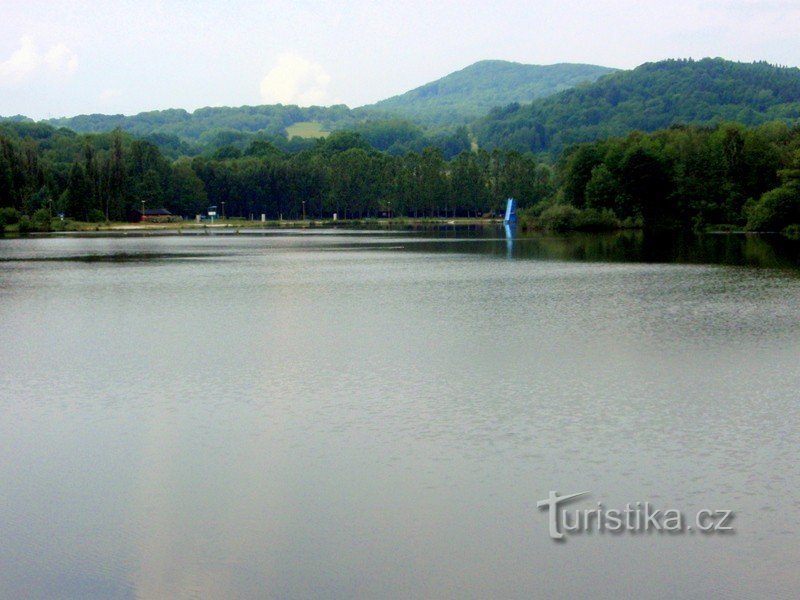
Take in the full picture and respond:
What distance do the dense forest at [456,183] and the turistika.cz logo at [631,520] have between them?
78.9 m

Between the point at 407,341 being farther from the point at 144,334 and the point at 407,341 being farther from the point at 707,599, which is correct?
the point at 707,599

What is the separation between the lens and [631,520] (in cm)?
1128

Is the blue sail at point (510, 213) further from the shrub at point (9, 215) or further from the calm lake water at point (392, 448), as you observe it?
the calm lake water at point (392, 448)

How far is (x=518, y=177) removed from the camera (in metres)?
160

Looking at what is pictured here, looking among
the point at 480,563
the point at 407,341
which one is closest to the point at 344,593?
the point at 480,563

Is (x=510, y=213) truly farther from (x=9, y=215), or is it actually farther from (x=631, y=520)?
(x=631, y=520)

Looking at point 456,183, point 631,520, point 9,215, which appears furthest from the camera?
point 456,183

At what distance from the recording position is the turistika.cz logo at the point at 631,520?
36.1ft

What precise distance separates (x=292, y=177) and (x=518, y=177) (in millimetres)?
40622

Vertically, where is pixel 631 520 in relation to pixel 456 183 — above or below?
below

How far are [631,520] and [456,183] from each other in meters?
153

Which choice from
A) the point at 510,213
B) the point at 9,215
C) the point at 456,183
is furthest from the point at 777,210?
the point at 9,215

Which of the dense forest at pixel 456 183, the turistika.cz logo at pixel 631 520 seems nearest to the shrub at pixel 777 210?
the dense forest at pixel 456 183

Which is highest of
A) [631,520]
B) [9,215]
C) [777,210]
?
[777,210]
